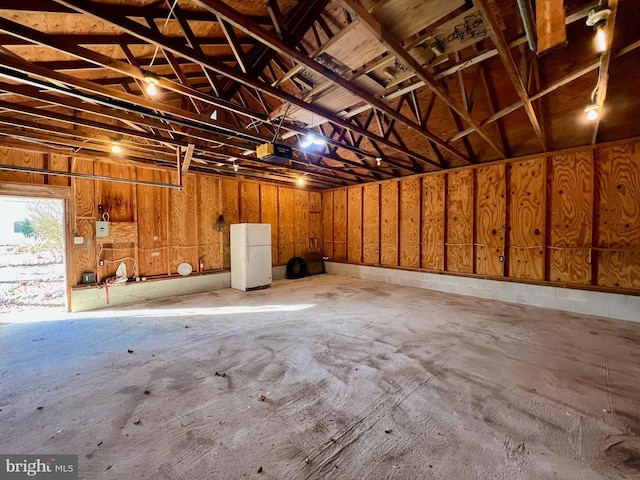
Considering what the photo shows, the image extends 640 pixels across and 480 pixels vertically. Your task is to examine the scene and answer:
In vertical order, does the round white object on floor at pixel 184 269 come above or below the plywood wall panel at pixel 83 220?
below

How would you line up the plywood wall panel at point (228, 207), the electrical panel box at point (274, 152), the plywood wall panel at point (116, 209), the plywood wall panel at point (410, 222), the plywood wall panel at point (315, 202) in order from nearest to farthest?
the electrical panel box at point (274, 152), the plywood wall panel at point (116, 209), the plywood wall panel at point (410, 222), the plywood wall panel at point (228, 207), the plywood wall panel at point (315, 202)

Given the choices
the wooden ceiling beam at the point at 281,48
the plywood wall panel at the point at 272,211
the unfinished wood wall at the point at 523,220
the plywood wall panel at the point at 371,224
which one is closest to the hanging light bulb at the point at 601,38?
the wooden ceiling beam at the point at 281,48

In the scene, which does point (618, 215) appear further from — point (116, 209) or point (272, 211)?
point (116, 209)

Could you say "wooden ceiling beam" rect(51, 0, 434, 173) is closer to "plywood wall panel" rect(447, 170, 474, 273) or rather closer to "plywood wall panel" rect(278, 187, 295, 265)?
"plywood wall panel" rect(447, 170, 474, 273)

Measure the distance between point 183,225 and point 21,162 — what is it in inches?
108

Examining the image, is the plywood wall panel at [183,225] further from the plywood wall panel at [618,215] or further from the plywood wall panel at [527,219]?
the plywood wall panel at [618,215]

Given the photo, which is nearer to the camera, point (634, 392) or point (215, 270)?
point (634, 392)

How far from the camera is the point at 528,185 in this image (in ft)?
16.9

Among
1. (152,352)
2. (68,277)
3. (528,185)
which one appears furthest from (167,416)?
(528,185)

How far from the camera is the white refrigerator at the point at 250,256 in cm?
642

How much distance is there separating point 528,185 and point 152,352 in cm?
678

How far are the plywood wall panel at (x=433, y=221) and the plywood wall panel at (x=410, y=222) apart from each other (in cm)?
16

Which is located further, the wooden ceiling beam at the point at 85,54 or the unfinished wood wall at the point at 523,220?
the unfinished wood wall at the point at 523,220

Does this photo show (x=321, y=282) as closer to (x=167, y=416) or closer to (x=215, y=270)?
(x=215, y=270)
